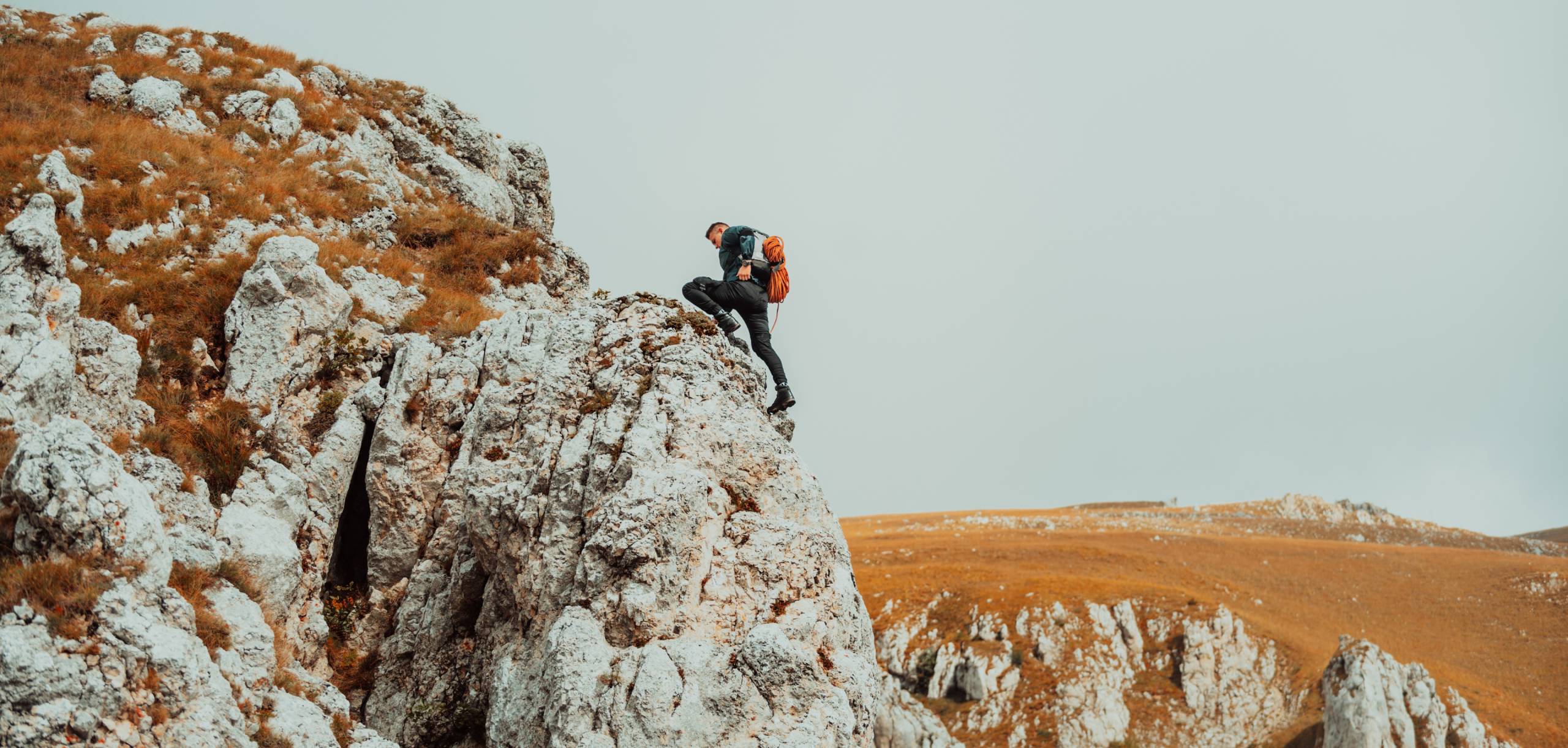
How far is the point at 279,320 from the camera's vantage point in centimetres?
1717

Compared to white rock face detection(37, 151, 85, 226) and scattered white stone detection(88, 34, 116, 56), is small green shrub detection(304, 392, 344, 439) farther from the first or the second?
scattered white stone detection(88, 34, 116, 56)

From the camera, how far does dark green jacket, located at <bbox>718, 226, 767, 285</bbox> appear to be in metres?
17.2

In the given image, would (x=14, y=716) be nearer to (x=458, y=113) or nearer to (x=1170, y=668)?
(x=458, y=113)

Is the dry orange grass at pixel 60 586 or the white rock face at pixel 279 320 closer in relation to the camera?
the dry orange grass at pixel 60 586

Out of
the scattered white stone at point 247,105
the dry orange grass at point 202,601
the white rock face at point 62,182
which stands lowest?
the dry orange grass at point 202,601

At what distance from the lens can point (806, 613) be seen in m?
12.8

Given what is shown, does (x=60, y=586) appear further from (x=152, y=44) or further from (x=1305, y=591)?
(x=1305, y=591)

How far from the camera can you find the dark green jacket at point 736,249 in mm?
17203

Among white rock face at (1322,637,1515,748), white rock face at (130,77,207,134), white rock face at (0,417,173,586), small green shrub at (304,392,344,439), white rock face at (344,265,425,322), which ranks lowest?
white rock face at (1322,637,1515,748)

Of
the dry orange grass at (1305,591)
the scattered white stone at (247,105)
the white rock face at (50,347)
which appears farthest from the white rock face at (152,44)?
the dry orange grass at (1305,591)

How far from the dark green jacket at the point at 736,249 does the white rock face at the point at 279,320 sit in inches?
313

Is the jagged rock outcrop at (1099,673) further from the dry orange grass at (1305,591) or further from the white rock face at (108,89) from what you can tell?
the white rock face at (108,89)

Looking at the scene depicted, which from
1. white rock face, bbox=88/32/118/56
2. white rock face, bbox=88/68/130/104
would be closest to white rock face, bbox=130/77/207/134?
white rock face, bbox=88/68/130/104

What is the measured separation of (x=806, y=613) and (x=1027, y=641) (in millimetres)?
45416
